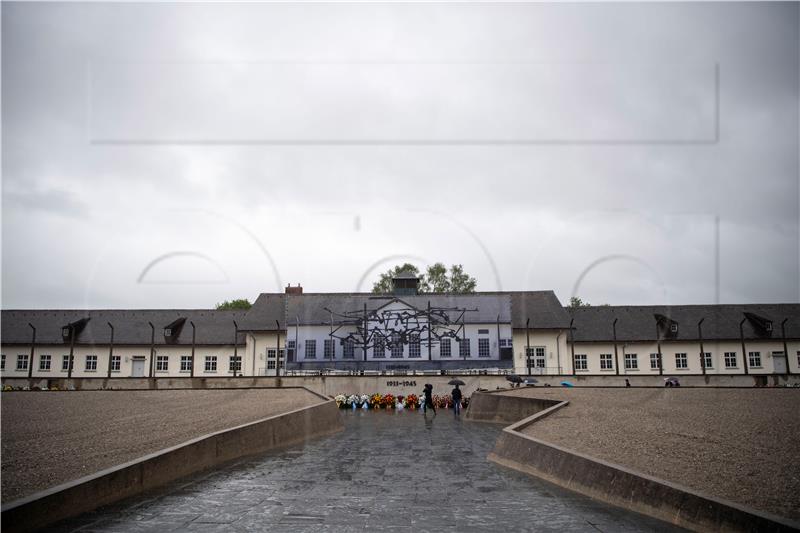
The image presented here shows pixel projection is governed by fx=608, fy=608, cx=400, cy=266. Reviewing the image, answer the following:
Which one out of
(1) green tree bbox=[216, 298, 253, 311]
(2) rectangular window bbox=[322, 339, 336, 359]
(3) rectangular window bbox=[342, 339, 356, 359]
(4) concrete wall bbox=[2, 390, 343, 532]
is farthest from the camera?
(1) green tree bbox=[216, 298, 253, 311]

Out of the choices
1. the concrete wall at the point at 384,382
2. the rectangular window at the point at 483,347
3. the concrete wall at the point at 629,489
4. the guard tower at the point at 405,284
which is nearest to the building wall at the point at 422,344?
the rectangular window at the point at 483,347

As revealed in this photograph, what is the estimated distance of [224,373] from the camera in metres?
58.8

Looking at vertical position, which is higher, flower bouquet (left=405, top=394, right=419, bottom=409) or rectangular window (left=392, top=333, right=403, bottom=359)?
rectangular window (left=392, top=333, right=403, bottom=359)

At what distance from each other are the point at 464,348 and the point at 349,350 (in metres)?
10.1

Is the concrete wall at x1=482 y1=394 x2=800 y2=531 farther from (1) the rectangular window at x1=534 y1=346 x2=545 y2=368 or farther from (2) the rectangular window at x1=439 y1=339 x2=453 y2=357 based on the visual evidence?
(1) the rectangular window at x1=534 y1=346 x2=545 y2=368

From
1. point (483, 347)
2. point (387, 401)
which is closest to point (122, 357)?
point (387, 401)

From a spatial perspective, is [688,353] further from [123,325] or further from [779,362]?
[123,325]

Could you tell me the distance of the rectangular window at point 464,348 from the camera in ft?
172

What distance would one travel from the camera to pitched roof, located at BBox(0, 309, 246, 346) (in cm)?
6025

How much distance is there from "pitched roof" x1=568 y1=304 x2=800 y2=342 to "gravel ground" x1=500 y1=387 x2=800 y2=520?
116ft

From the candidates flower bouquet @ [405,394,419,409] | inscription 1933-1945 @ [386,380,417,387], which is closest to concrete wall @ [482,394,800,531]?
flower bouquet @ [405,394,419,409]

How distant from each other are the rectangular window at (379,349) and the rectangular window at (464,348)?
665 cm

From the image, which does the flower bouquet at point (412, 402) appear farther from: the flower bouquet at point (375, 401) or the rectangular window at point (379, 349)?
the rectangular window at point (379, 349)

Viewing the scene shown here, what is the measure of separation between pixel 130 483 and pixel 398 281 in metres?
52.8
